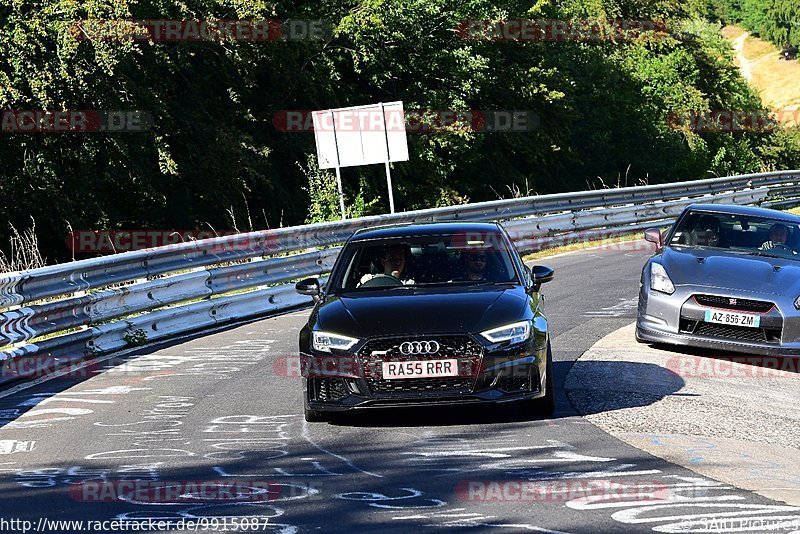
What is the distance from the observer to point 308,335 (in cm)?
890

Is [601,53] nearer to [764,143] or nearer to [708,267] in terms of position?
[764,143]

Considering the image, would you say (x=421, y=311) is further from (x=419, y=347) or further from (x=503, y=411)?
(x=503, y=411)

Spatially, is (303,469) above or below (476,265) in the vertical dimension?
below

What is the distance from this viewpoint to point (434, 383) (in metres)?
8.41

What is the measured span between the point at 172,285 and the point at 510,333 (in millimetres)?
6956

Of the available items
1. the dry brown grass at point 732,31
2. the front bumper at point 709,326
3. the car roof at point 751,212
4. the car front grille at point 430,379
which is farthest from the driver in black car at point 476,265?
the dry brown grass at point 732,31

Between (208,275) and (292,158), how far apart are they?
840 inches

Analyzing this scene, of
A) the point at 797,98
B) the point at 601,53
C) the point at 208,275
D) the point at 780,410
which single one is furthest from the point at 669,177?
the point at 797,98

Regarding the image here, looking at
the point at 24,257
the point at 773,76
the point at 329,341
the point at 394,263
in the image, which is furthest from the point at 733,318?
the point at 773,76

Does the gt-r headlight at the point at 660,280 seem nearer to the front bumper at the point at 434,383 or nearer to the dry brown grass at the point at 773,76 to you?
the front bumper at the point at 434,383

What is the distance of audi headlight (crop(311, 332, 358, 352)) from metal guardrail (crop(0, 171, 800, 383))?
12.4ft

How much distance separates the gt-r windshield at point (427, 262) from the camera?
378 inches

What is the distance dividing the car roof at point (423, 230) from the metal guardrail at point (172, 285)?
3.57 metres

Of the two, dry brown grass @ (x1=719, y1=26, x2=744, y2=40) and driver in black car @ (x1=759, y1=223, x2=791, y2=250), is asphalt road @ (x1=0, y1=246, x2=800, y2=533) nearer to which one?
driver in black car @ (x1=759, y1=223, x2=791, y2=250)
